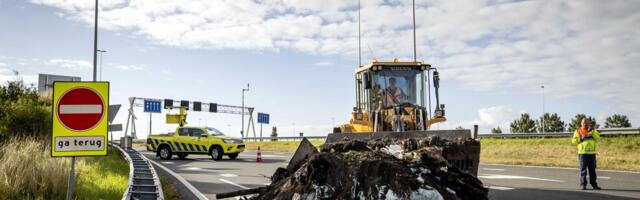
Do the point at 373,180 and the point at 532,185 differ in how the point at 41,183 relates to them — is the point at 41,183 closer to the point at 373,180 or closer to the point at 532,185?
the point at 373,180

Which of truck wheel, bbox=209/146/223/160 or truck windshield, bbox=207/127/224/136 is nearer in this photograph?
truck wheel, bbox=209/146/223/160

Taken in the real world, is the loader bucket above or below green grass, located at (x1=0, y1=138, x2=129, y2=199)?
above

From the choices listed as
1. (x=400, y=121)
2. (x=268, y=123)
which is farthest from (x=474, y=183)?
(x=268, y=123)

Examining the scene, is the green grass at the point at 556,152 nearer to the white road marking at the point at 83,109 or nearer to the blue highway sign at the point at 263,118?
the white road marking at the point at 83,109

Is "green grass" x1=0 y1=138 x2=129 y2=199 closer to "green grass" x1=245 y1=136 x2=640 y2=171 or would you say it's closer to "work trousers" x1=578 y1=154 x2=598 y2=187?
"work trousers" x1=578 y1=154 x2=598 y2=187

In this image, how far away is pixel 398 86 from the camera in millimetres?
12789

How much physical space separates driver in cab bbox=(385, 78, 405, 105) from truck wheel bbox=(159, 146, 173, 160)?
14.0 metres

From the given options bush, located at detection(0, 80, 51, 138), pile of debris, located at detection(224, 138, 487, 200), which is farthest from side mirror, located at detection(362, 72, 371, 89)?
bush, located at detection(0, 80, 51, 138)

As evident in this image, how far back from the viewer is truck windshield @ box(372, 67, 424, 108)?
12.6 metres

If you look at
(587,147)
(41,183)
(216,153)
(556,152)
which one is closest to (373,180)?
(41,183)

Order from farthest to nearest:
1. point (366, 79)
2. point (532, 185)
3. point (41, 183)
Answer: point (366, 79)
point (532, 185)
point (41, 183)

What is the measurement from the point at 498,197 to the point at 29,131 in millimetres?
20589

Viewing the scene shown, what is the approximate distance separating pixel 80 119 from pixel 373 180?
13.1ft

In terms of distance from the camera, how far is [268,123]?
247 ft
